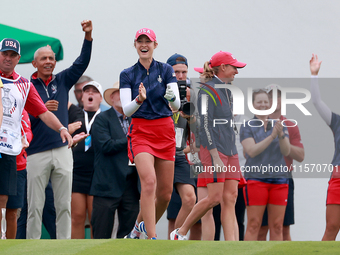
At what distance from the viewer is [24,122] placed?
234 inches

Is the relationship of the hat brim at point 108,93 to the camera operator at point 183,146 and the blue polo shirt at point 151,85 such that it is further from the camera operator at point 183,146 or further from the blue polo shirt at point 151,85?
the blue polo shirt at point 151,85

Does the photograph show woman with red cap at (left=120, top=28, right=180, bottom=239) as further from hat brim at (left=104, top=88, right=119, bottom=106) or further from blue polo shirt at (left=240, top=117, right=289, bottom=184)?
hat brim at (left=104, top=88, right=119, bottom=106)

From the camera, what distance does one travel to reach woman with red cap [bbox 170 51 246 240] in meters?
5.59

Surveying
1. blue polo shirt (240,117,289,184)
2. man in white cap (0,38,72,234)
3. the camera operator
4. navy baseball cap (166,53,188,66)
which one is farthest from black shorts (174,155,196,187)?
man in white cap (0,38,72,234)

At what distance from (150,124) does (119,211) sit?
5.41 feet

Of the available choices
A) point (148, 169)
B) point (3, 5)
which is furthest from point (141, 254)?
point (3, 5)

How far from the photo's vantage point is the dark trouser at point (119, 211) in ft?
20.6

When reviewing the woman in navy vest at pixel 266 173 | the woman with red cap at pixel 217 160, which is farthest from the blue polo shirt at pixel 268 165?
the woman with red cap at pixel 217 160

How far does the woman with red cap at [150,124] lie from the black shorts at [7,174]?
105cm

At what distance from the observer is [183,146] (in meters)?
6.42

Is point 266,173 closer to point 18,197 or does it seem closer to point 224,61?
point 224,61

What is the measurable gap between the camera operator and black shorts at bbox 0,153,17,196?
168 cm

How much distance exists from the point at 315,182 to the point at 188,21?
2.46 meters

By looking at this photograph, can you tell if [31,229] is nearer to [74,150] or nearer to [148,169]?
[74,150]
